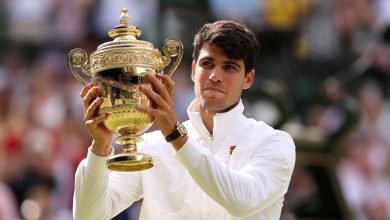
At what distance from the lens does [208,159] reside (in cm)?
475

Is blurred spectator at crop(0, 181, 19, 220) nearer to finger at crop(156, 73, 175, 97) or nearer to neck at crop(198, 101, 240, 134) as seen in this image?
neck at crop(198, 101, 240, 134)

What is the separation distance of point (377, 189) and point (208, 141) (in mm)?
9127

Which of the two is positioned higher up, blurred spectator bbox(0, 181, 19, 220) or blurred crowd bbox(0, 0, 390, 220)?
blurred crowd bbox(0, 0, 390, 220)

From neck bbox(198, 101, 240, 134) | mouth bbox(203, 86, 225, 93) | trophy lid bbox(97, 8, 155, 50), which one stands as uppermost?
trophy lid bbox(97, 8, 155, 50)

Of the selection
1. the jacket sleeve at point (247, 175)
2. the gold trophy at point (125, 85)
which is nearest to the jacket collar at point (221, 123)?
the jacket sleeve at point (247, 175)

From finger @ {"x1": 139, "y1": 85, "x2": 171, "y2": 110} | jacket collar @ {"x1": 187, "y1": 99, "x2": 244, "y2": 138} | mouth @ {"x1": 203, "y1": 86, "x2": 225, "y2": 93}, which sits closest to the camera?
finger @ {"x1": 139, "y1": 85, "x2": 171, "y2": 110}

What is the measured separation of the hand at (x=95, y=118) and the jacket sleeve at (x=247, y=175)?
0.34 m

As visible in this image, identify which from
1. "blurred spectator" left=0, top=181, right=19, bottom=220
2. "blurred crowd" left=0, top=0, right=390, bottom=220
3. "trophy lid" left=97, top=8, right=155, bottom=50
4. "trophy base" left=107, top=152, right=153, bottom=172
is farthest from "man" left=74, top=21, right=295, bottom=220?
"blurred spectator" left=0, top=181, right=19, bottom=220

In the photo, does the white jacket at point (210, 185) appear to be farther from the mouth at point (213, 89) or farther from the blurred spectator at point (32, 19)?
the blurred spectator at point (32, 19)

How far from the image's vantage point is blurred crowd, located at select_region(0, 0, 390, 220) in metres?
10.6

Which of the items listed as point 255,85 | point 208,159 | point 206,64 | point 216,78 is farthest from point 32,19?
point 208,159

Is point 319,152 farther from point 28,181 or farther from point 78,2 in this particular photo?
point 78,2

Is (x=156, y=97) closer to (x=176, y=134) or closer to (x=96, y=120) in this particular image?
(x=176, y=134)

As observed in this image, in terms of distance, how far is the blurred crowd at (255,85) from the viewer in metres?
10.6
